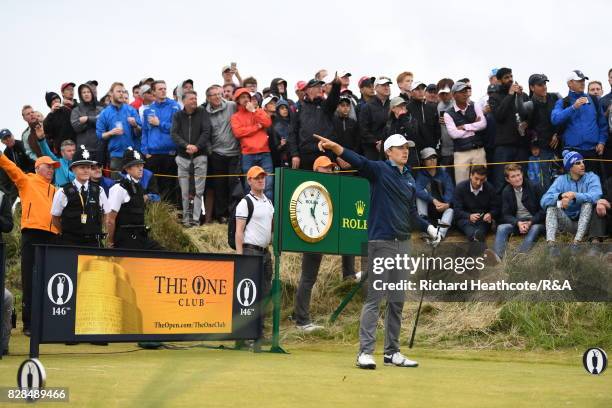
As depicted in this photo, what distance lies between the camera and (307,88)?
700 inches

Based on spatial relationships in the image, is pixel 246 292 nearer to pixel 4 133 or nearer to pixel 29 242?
pixel 29 242

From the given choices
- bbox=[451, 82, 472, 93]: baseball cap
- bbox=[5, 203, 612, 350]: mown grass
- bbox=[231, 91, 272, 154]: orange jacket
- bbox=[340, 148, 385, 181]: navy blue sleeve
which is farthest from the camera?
bbox=[231, 91, 272, 154]: orange jacket

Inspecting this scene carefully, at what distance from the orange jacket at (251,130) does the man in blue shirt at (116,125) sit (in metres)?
1.97

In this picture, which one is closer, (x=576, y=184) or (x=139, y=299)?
(x=139, y=299)

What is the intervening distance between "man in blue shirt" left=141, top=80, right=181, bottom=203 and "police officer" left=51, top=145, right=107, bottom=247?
17.2 feet

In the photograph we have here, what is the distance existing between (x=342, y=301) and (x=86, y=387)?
822 centimetres

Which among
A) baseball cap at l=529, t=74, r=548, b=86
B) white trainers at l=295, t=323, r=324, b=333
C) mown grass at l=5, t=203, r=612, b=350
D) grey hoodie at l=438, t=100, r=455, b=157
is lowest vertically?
white trainers at l=295, t=323, r=324, b=333

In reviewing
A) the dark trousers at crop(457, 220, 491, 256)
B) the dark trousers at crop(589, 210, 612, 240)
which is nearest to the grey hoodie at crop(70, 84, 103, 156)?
the dark trousers at crop(457, 220, 491, 256)

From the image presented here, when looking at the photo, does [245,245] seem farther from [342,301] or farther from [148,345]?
[342,301]

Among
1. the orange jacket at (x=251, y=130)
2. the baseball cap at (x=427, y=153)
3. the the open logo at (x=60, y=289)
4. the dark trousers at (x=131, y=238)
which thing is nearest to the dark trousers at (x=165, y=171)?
the orange jacket at (x=251, y=130)

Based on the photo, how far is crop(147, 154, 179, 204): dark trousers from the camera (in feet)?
62.1

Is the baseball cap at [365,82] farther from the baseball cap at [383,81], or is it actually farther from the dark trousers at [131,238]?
the dark trousers at [131,238]

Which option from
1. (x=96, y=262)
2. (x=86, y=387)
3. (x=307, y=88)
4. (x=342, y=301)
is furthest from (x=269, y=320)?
(x=86, y=387)

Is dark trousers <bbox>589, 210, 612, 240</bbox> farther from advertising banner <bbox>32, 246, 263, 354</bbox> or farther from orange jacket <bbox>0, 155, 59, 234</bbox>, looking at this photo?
orange jacket <bbox>0, 155, 59, 234</bbox>
